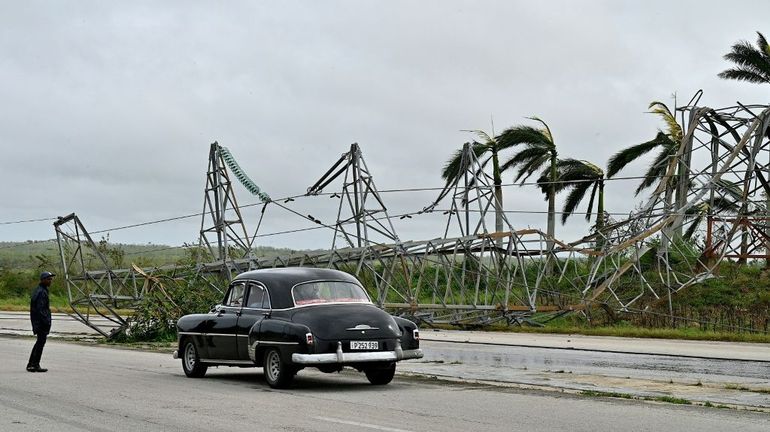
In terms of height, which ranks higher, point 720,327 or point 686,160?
point 686,160

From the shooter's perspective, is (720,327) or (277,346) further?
(720,327)

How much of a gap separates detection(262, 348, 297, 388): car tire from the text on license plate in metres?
0.97

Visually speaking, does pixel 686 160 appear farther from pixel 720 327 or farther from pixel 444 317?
pixel 444 317

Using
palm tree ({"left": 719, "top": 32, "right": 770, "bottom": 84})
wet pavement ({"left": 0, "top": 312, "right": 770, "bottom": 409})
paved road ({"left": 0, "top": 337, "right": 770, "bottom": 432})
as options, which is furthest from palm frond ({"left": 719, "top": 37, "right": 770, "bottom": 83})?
paved road ({"left": 0, "top": 337, "right": 770, "bottom": 432})

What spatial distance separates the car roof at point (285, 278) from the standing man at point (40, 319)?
465 centimetres

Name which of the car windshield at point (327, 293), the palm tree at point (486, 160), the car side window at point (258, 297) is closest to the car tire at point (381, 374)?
the car windshield at point (327, 293)

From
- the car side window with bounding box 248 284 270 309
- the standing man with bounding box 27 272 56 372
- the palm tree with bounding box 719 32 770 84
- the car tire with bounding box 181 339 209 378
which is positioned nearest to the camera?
the car side window with bounding box 248 284 270 309

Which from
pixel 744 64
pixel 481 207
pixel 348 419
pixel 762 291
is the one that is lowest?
pixel 348 419

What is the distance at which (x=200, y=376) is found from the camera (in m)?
18.4

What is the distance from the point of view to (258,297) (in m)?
17.0

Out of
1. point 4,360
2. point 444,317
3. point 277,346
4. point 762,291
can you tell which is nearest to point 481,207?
point 444,317

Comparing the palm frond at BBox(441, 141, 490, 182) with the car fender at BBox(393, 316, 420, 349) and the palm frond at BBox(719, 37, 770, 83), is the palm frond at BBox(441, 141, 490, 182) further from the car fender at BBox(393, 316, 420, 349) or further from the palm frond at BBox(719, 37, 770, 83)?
the car fender at BBox(393, 316, 420, 349)

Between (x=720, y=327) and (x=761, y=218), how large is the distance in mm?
4604

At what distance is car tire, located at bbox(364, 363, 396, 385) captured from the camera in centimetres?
1631
